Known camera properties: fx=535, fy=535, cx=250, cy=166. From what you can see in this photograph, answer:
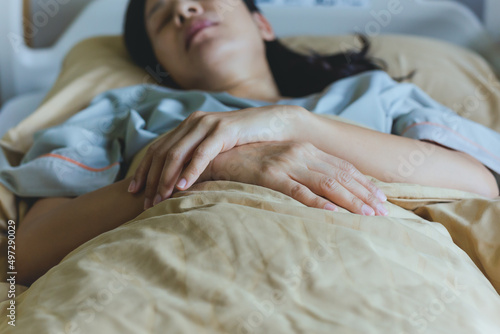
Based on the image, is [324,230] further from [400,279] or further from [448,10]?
[448,10]

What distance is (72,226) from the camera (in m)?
0.78

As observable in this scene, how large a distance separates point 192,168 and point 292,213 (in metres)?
0.18

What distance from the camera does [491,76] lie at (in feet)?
4.61

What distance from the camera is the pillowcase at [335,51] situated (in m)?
1.23

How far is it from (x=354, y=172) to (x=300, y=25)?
1.15 metres

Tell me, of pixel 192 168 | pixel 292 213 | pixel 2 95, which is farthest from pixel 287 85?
pixel 2 95

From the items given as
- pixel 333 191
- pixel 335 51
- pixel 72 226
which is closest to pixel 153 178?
pixel 72 226

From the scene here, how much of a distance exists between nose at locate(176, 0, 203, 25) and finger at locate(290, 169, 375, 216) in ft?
2.00

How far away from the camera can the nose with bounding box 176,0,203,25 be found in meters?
1.18

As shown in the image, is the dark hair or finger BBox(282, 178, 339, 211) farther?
the dark hair

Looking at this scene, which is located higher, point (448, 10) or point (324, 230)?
point (324, 230)

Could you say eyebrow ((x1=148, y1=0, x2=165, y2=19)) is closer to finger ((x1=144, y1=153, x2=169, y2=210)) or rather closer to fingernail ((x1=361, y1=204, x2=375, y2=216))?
finger ((x1=144, y1=153, x2=169, y2=210))

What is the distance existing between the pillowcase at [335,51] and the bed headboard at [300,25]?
0.22 m

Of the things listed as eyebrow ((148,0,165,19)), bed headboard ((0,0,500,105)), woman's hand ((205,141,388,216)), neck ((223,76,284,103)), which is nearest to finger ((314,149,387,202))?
woman's hand ((205,141,388,216))
